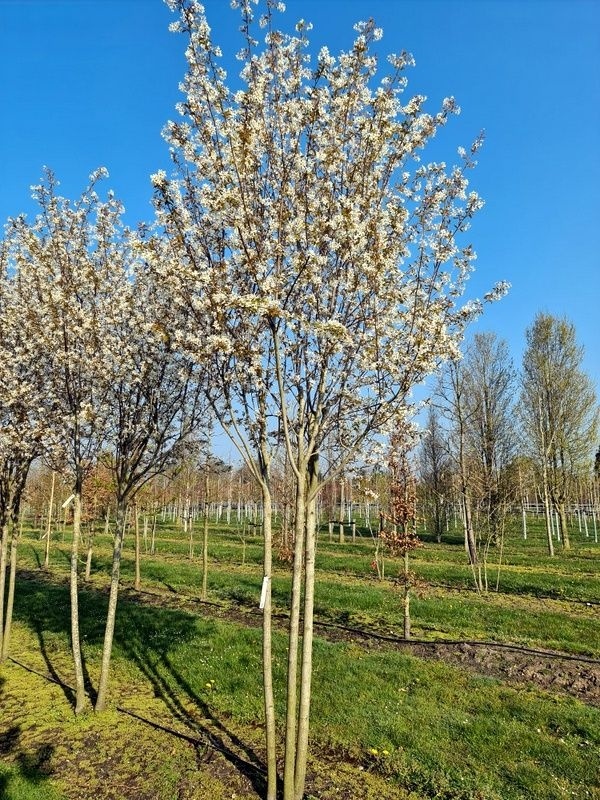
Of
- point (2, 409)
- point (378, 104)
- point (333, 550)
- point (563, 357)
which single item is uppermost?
point (563, 357)

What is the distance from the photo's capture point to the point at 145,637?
37.7 feet

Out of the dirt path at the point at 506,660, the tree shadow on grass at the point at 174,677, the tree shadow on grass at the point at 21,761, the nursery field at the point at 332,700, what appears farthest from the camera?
the dirt path at the point at 506,660

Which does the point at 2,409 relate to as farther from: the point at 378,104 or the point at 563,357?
the point at 563,357

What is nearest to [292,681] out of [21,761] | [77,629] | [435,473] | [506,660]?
[21,761]

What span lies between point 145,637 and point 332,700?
5126 millimetres

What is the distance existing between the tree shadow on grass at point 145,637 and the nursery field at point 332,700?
0.16 ft

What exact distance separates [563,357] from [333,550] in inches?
831

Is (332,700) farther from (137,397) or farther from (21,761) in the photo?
(137,397)

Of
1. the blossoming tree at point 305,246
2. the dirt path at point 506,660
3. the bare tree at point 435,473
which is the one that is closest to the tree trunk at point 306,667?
the blossoming tree at point 305,246

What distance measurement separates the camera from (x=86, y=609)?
14.5 metres

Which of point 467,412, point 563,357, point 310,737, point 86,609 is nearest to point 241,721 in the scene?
point 310,737

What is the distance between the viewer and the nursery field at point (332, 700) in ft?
20.3

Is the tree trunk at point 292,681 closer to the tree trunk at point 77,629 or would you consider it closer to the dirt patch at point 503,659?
the tree trunk at point 77,629

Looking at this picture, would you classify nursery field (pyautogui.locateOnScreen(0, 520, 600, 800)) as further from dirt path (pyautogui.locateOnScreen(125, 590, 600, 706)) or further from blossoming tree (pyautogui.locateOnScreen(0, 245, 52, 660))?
blossoming tree (pyautogui.locateOnScreen(0, 245, 52, 660))
